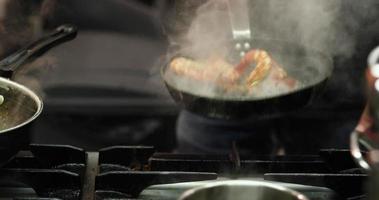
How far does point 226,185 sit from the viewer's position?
3.56 ft

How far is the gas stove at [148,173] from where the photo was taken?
4.27 ft

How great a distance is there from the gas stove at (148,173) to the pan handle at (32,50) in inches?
7.4

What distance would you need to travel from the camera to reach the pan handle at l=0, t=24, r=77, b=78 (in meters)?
1.46

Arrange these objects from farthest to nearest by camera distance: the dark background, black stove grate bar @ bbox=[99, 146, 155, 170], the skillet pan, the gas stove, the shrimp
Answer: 1. the dark background
2. the shrimp
3. the skillet pan
4. black stove grate bar @ bbox=[99, 146, 155, 170]
5. the gas stove

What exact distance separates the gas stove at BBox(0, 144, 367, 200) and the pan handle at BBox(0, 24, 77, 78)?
19cm

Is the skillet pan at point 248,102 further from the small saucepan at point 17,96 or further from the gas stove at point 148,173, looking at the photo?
the small saucepan at point 17,96

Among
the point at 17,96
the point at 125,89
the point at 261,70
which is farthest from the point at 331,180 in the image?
the point at 125,89

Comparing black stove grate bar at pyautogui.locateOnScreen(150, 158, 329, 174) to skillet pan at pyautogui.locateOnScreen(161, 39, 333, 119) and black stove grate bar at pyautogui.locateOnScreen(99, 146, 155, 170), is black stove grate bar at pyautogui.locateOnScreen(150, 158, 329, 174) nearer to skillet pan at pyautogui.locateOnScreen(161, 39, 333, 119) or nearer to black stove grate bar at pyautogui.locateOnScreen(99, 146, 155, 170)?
black stove grate bar at pyautogui.locateOnScreen(99, 146, 155, 170)

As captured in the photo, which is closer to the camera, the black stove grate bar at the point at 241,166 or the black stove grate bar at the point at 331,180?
the black stove grate bar at the point at 331,180

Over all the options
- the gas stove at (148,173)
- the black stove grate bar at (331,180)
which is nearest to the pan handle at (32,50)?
the gas stove at (148,173)

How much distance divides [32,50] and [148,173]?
1.54 ft

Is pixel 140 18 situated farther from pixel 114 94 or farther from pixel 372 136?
pixel 372 136

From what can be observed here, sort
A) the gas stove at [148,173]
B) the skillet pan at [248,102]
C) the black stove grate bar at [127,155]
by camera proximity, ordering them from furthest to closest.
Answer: the skillet pan at [248,102] → the black stove grate bar at [127,155] → the gas stove at [148,173]

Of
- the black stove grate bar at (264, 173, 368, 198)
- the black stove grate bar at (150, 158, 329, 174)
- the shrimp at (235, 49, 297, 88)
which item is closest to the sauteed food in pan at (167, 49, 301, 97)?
the shrimp at (235, 49, 297, 88)
